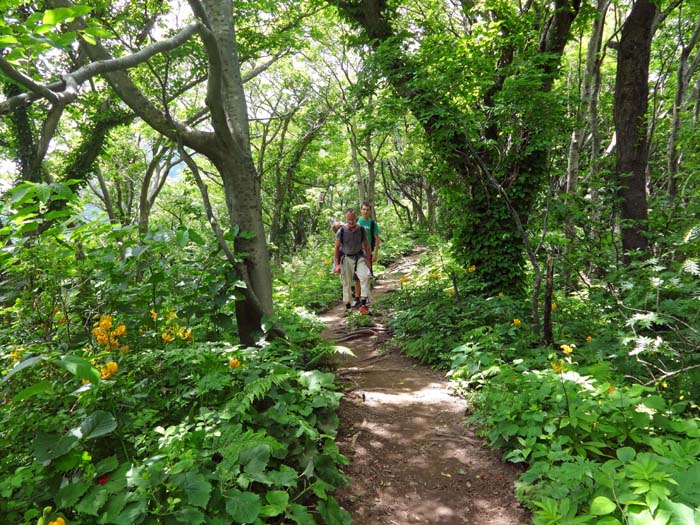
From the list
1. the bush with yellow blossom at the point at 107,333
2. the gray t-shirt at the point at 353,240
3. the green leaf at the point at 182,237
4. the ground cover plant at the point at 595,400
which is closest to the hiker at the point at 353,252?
the gray t-shirt at the point at 353,240

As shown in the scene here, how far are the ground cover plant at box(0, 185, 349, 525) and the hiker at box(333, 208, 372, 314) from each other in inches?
158

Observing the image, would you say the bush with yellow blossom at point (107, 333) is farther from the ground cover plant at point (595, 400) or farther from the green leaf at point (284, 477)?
the ground cover plant at point (595, 400)

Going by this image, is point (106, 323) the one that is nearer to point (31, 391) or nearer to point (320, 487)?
point (31, 391)

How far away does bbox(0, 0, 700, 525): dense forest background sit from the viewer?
2.03 meters

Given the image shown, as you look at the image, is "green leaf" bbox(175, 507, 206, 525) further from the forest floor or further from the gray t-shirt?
the gray t-shirt

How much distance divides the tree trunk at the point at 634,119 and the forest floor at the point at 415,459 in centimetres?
396

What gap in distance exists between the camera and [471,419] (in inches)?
152

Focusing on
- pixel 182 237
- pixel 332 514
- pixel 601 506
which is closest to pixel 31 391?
pixel 182 237

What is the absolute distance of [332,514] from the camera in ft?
8.24

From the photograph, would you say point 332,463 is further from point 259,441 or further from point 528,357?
point 528,357

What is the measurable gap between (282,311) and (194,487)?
13.8 feet

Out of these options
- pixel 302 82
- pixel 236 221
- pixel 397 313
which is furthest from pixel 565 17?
pixel 302 82

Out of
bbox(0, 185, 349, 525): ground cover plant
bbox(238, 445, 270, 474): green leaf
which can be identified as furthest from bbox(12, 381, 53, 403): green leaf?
bbox(238, 445, 270, 474): green leaf

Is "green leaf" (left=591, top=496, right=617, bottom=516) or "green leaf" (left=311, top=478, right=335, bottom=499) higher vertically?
"green leaf" (left=591, top=496, right=617, bottom=516)
